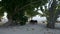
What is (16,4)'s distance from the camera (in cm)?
2022

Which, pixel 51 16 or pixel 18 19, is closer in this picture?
pixel 51 16

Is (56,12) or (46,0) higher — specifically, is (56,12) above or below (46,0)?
below

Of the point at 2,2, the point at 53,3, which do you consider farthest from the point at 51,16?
the point at 2,2

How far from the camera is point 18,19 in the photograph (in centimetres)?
2378

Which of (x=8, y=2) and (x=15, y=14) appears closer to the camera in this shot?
(x=8, y=2)

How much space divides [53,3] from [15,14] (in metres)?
6.97

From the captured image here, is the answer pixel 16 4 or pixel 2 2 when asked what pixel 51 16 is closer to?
pixel 16 4

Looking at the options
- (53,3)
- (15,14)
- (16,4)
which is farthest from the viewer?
(15,14)

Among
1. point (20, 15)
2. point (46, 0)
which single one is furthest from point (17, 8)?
point (46, 0)

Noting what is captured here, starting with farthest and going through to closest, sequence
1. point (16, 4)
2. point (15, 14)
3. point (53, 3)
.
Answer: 1. point (15, 14)
2. point (16, 4)
3. point (53, 3)

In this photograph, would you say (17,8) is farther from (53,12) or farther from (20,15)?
(53,12)

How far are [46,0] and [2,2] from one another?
5.69 metres

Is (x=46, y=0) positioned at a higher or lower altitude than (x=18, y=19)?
higher

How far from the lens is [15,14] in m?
22.9
